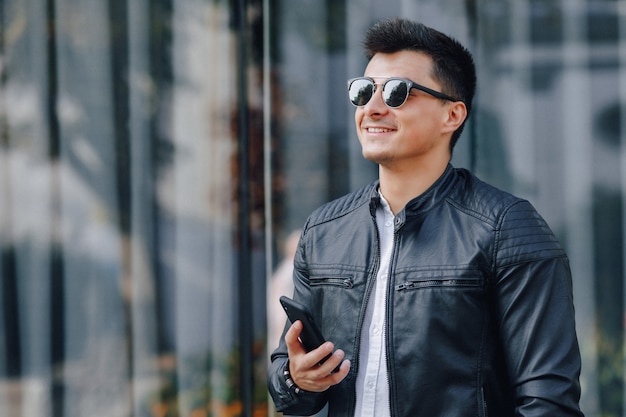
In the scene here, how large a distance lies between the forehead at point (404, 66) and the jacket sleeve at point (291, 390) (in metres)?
0.57

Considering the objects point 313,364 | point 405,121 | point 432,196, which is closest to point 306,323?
point 313,364

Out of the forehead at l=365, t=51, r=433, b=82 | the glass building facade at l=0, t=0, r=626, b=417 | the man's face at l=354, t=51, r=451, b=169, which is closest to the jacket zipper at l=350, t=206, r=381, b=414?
the man's face at l=354, t=51, r=451, b=169

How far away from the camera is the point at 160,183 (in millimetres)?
4125

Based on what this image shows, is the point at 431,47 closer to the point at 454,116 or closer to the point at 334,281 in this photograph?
the point at 454,116

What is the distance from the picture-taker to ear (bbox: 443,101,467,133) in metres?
2.34

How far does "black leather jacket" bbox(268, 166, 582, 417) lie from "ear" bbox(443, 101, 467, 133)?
0.54 feet

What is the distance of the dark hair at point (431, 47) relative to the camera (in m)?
2.31

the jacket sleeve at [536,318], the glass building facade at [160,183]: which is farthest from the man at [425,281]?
the glass building facade at [160,183]

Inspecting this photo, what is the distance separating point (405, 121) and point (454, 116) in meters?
0.17

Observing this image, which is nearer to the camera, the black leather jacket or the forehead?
the black leather jacket

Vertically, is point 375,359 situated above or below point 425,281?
below

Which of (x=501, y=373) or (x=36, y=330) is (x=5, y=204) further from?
(x=501, y=373)

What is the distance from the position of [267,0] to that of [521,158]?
1463mm

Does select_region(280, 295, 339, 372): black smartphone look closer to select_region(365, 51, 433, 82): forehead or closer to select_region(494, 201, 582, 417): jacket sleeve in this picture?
select_region(494, 201, 582, 417): jacket sleeve
